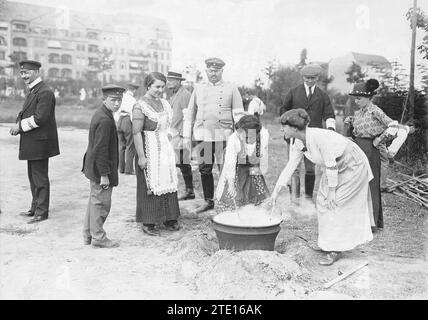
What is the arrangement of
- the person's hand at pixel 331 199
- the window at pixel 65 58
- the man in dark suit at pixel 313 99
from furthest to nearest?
the window at pixel 65 58
the man in dark suit at pixel 313 99
the person's hand at pixel 331 199

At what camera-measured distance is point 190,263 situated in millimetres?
4582

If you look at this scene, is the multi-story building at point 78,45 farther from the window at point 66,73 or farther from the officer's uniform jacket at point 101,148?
the officer's uniform jacket at point 101,148

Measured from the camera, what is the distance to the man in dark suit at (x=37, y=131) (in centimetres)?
614

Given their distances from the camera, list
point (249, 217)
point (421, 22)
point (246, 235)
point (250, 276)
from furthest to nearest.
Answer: point (421, 22) → point (249, 217) → point (246, 235) → point (250, 276)

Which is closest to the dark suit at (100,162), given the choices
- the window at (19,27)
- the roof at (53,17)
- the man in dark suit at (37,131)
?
the man in dark suit at (37,131)

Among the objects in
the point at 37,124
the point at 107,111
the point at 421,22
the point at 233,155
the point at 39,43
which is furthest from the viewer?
the point at 39,43

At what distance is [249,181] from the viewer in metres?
5.82

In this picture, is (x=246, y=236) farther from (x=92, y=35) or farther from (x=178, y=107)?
(x=92, y=35)

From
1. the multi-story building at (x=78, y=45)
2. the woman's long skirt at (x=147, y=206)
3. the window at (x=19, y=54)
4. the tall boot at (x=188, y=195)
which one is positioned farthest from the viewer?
the window at (x=19, y=54)

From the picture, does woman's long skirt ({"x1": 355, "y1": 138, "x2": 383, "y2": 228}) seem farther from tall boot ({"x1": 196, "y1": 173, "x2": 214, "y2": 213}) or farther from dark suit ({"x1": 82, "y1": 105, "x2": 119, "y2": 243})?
dark suit ({"x1": 82, "y1": 105, "x2": 119, "y2": 243})

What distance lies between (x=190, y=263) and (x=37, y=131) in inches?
118

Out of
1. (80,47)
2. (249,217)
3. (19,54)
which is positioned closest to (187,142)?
(249,217)

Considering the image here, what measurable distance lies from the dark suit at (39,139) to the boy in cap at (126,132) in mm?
3169

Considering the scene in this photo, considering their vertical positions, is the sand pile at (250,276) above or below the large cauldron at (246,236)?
below
